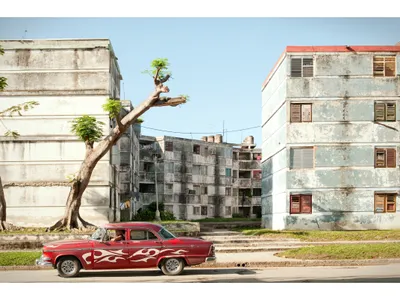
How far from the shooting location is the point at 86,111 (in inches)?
1230

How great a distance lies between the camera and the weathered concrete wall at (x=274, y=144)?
117 ft

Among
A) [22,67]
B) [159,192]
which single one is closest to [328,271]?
[22,67]

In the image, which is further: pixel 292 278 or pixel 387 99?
pixel 387 99

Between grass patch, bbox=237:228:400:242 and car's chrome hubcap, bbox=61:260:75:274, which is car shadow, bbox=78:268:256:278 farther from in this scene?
grass patch, bbox=237:228:400:242

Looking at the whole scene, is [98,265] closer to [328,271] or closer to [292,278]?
[292,278]

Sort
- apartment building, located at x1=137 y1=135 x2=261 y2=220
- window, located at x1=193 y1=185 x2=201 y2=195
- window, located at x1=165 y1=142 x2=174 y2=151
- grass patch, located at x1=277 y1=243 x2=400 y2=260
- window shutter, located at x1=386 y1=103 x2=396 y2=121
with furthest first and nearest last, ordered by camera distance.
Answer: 1. window, located at x1=193 y1=185 x2=201 y2=195
2. window, located at x1=165 y1=142 x2=174 y2=151
3. apartment building, located at x1=137 y1=135 x2=261 y2=220
4. window shutter, located at x1=386 y1=103 x2=396 y2=121
5. grass patch, located at x1=277 y1=243 x2=400 y2=260

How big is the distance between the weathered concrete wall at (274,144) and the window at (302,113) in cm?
53

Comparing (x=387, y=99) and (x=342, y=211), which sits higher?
(x=387, y=99)

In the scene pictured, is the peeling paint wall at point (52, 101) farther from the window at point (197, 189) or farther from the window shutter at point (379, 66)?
the window at point (197, 189)

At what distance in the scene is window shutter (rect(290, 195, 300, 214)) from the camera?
3453 cm

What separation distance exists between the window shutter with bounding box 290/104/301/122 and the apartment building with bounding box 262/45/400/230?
112 millimetres

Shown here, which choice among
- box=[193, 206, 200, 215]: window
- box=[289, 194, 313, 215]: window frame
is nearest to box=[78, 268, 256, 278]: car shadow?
box=[289, 194, 313, 215]: window frame

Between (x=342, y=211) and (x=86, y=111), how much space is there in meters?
14.9

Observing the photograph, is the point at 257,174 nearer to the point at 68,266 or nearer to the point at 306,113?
the point at 306,113
